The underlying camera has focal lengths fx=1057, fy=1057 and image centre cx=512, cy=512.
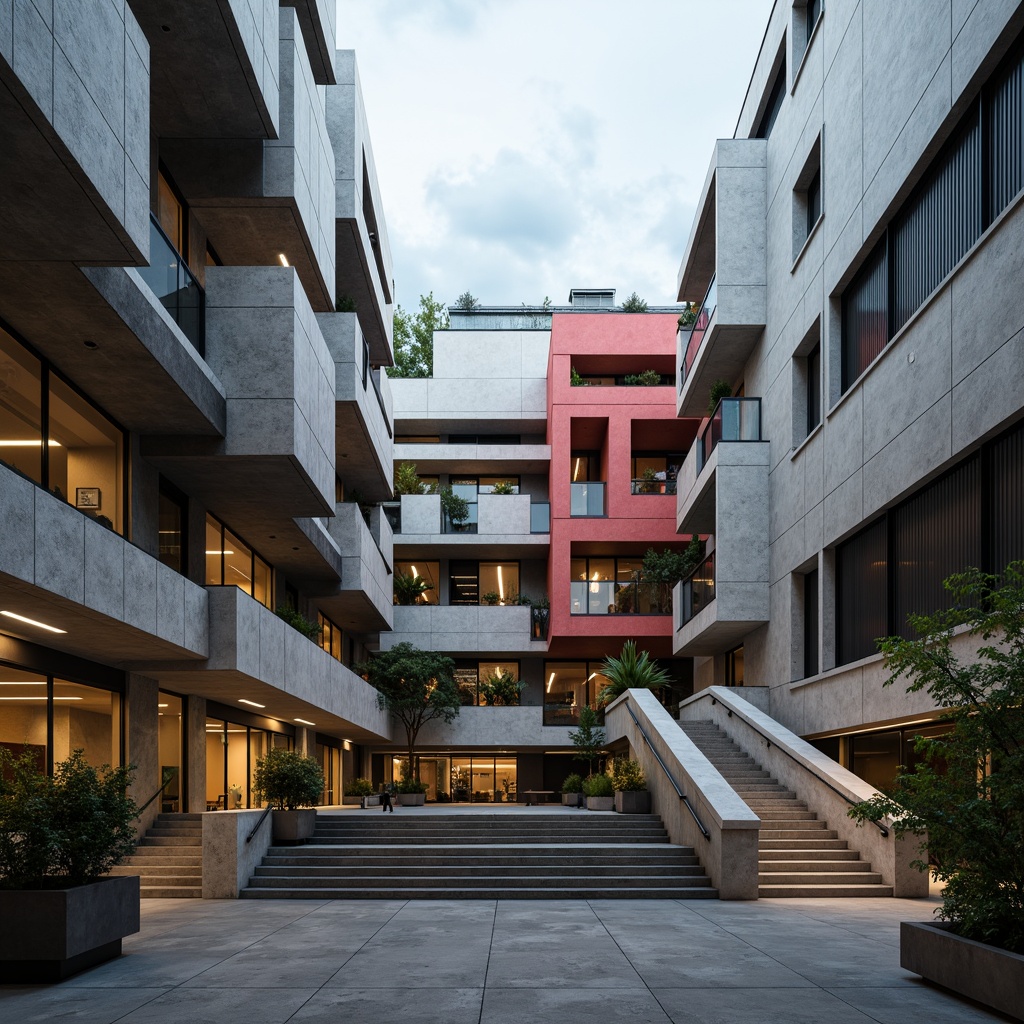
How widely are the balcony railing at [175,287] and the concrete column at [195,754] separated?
7902 millimetres

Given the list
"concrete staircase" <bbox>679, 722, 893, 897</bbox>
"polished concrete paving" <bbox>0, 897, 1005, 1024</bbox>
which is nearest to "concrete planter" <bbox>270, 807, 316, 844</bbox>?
"polished concrete paving" <bbox>0, 897, 1005, 1024</bbox>

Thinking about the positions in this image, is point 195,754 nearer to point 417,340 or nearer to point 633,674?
point 633,674

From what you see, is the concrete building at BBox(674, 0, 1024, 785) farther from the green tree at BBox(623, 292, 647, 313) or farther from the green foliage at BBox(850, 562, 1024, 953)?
the green tree at BBox(623, 292, 647, 313)

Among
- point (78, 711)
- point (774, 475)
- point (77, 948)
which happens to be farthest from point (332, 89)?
point (77, 948)

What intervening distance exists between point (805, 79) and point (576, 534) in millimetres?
18194

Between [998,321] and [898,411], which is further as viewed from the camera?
[898,411]

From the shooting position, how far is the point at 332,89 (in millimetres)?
25531

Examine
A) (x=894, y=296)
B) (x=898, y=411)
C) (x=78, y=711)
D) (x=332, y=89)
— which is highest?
(x=332, y=89)

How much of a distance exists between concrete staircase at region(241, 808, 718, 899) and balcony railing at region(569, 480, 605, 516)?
18445mm

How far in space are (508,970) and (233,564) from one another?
47.4 feet

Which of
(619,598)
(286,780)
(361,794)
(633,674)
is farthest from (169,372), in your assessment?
(619,598)

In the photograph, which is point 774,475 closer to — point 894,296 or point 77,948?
point 894,296

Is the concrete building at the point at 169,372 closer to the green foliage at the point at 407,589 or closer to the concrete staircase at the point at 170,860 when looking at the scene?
the concrete staircase at the point at 170,860

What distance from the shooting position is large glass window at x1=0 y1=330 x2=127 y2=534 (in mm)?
12969
